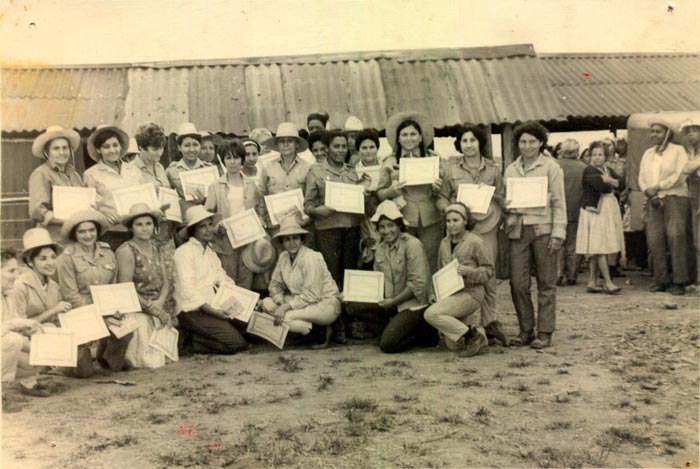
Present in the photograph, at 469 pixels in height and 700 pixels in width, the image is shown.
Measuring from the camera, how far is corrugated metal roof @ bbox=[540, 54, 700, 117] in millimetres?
11281

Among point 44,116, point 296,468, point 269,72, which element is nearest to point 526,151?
point 296,468

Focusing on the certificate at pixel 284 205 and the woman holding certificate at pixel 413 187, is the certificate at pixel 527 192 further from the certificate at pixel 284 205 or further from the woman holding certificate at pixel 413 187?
the certificate at pixel 284 205

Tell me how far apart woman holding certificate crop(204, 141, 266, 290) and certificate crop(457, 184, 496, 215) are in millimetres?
2077

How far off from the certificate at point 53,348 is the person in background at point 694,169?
22.6 ft

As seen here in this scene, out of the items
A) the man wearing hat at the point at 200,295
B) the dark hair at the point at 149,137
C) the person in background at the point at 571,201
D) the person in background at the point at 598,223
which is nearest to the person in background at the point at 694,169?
the person in background at the point at 598,223

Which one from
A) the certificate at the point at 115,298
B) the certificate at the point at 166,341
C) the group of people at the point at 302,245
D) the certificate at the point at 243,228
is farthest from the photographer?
the certificate at the point at 243,228

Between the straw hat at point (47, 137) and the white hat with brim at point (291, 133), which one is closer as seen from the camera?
the straw hat at point (47, 137)

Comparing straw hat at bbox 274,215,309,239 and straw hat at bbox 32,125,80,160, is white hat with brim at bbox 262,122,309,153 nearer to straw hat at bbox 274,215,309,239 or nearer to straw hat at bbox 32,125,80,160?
straw hat at bbox 274,215,309,239

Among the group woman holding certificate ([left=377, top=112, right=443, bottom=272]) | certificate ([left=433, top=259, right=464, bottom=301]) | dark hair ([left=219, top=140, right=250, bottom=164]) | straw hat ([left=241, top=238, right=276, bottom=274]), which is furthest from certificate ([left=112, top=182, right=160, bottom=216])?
certificate ([left=433, top=259, right=464, bottom=301])

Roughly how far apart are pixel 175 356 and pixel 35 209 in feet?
5.84

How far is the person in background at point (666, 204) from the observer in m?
8.03

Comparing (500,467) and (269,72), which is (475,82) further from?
(500,467)

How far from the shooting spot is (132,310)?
5.56m

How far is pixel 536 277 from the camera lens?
6043 millimetres
